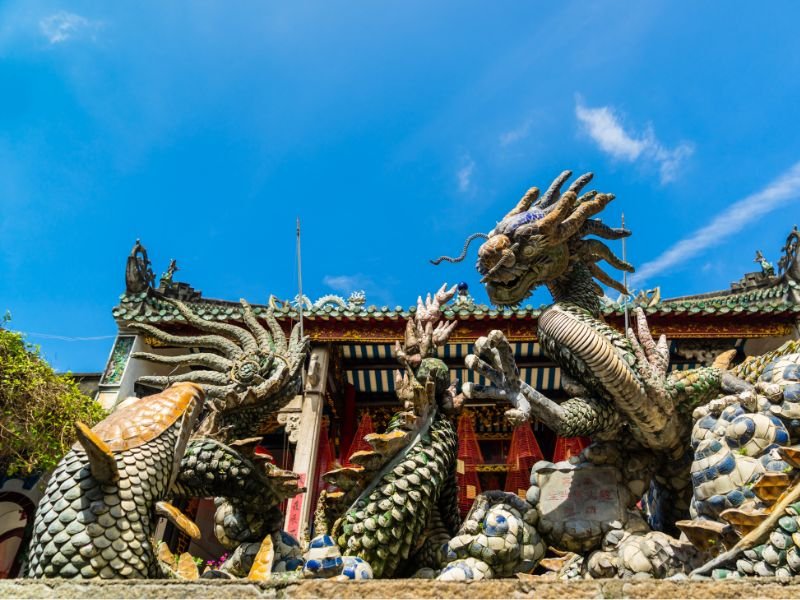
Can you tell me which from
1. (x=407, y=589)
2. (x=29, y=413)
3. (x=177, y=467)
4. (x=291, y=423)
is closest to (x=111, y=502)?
(x=177, y=467)

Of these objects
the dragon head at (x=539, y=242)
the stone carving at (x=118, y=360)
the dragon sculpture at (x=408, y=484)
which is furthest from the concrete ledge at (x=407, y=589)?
the stone carving at (x=118, y=360)

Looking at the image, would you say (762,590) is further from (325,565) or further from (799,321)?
(799,321)

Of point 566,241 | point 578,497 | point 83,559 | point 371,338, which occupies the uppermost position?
point 371,338

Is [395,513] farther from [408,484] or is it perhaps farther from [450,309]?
[450,309]

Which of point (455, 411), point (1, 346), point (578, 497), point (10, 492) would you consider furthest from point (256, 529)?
point (10, 492)

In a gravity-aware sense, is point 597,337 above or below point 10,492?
above

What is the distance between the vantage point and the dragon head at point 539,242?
14.4 feet

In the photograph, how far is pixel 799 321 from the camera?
1130 centimetres

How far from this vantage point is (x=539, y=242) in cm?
439

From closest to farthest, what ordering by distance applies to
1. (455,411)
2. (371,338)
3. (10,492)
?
(455,411) → (10,492) → (371,338)

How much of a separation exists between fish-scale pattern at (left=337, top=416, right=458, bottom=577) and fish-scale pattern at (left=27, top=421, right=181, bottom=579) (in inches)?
45.8

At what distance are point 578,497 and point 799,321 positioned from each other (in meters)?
9.85

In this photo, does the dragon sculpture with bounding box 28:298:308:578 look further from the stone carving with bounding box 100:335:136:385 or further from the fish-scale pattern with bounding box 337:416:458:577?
the stone carving with bounding box 100:335:136:385

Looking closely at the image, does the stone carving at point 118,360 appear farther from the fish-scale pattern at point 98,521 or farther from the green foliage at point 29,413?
the fish-scale pattern at point 98,521
